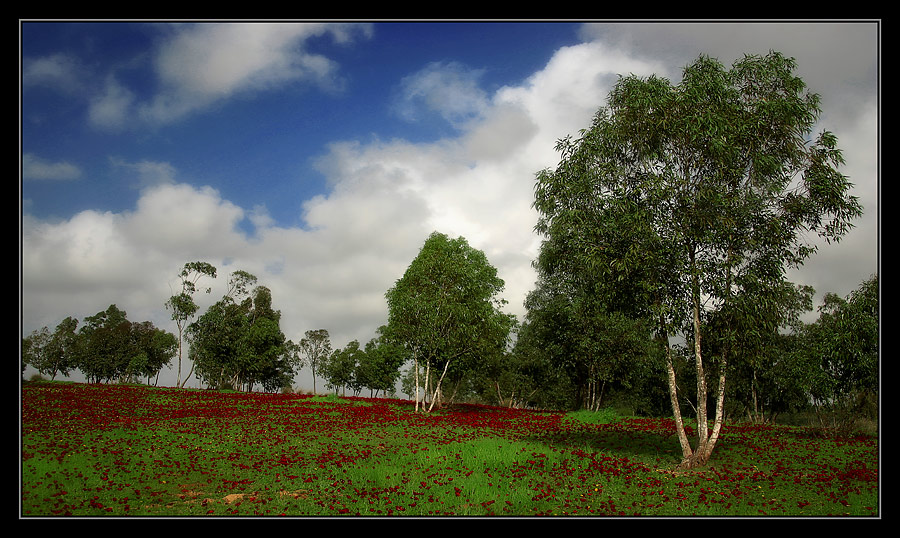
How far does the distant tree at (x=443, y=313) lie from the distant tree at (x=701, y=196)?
17.3 metres

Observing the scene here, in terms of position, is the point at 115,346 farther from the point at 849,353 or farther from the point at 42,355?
the point at 849,353

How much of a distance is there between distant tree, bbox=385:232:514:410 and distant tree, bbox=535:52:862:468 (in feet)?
56.9


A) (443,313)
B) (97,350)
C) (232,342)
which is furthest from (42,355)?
(443,313)

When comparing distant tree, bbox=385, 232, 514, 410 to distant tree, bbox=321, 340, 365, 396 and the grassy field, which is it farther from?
distant tree, bbox=321, 340, 365, 396

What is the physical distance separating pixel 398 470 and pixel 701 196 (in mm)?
13118

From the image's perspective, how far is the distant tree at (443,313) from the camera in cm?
3350

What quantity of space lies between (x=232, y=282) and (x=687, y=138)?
5648 centimetres

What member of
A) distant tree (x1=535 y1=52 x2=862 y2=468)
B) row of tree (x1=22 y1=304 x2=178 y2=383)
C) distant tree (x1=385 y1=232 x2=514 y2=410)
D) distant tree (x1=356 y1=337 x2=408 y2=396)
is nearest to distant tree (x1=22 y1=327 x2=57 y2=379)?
row of tree (x1=22 y1=304 x2=178 y2=383)

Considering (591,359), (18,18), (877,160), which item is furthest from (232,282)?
(877,160)

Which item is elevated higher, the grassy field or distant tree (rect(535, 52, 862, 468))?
distant tree (rect(535, 52, 862, 468))

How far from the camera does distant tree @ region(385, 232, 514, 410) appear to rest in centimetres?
3350

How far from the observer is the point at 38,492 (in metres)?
11.3

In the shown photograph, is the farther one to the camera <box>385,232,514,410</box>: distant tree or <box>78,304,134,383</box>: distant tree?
<box>78,304,134,383</box>: distant tree

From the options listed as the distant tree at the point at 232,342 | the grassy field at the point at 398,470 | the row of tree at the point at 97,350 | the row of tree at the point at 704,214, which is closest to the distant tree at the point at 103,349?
the row of tree at the point at 97,350
